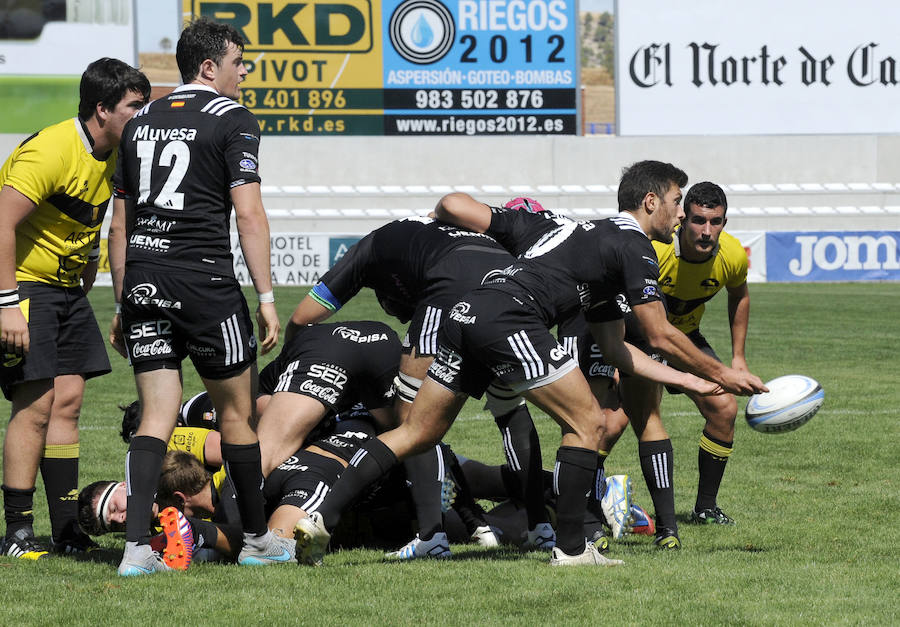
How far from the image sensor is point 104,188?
18.8 feet

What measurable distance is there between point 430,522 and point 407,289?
134 cm

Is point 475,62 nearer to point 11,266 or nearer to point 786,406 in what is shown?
point 786,406

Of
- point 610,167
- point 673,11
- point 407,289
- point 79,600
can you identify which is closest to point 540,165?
point 610,167

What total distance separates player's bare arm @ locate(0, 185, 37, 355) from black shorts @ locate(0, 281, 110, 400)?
21 centimetres

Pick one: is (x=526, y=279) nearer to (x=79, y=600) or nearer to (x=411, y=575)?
(x=411, y=575)

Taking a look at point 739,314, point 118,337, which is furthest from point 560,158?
point 118,337

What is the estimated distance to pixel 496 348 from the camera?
5270 millimetres

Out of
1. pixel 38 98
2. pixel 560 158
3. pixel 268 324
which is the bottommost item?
pixel 268 324

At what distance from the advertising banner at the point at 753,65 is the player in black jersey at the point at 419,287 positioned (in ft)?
92.4

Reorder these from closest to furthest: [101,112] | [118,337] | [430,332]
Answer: [101,112]
[118,337]
[430,332]

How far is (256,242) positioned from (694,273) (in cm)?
324

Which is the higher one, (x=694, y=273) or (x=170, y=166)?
(x=170, y=166)

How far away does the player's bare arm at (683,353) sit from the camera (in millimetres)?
5535

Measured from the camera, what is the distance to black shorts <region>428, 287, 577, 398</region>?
17.2 feet
